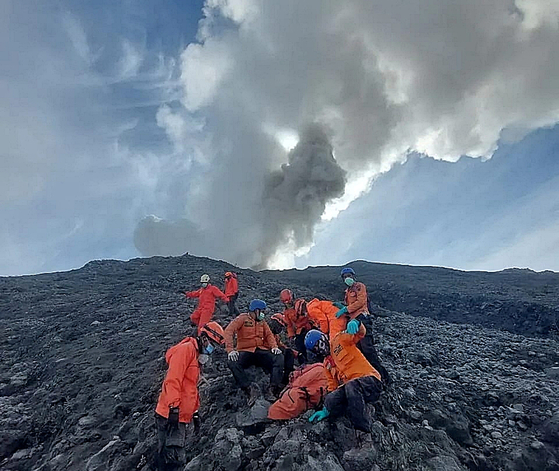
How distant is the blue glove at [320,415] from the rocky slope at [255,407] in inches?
3.7

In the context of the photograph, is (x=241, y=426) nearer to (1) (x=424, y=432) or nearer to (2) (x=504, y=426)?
(1) (x=424, y=432)

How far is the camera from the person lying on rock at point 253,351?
7.16m

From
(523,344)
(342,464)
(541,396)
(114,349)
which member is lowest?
(342,464)

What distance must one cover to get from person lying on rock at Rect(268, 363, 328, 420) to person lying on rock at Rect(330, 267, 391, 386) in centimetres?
130

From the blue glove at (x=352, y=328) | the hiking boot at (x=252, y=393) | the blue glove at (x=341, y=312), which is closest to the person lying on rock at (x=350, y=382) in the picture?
the blue glove at (x=352, y=328)

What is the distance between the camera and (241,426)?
6371mm

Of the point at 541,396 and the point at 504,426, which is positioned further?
the point at 541,396

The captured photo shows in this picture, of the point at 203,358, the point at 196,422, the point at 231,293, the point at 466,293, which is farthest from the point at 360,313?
the point at 466,293

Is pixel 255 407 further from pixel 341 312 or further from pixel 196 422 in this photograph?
pixel 341 312

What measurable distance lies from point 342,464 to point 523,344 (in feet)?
28.4

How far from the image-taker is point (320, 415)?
5922mm

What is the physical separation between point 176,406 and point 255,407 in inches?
54.1

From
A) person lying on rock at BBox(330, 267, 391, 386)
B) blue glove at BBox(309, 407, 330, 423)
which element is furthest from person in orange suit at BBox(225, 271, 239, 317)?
blue glove at BBox(309, 407, 330, 423)

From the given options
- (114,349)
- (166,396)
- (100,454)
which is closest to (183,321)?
(114,349)
